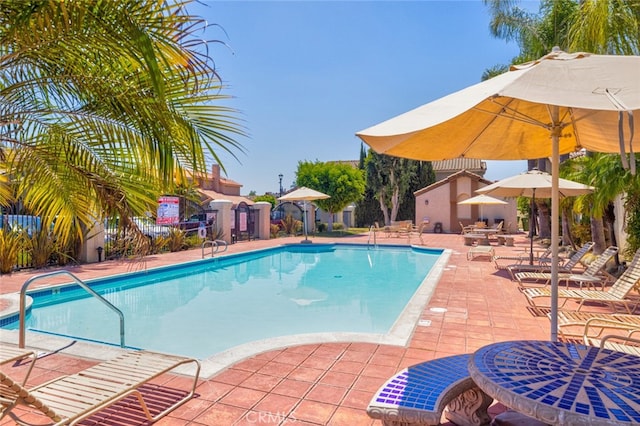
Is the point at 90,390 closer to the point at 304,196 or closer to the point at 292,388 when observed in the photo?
the point at 292,388

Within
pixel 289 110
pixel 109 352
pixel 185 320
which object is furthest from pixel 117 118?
pixel 289 110

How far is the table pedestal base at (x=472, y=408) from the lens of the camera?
289cm

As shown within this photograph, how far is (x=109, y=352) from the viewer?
15.4 ft

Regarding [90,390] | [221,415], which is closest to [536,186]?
[221,415]

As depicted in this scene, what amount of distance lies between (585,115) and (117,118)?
13.7 ft

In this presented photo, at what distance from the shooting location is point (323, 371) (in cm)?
411

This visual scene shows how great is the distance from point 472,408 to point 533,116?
3038 millimetres

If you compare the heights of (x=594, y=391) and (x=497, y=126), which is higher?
(x=497, y=126)

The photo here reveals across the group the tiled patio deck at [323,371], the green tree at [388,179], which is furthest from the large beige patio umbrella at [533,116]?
the green tree at [388,179]

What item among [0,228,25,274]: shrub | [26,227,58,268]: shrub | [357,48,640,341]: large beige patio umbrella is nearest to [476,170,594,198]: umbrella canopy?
[357,48,640,341]: large beige patio umbrella

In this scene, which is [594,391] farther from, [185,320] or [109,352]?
[185,320]

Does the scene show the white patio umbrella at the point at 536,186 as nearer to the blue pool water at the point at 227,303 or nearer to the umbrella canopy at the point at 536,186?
the umbrella canopy at the point at 536,186

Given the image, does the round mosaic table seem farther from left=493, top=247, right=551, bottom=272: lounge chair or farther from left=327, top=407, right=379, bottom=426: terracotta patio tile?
left=493, top=247, right=551, bottom=272: lounge chair

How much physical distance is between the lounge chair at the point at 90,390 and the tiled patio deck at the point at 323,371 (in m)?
0.32
